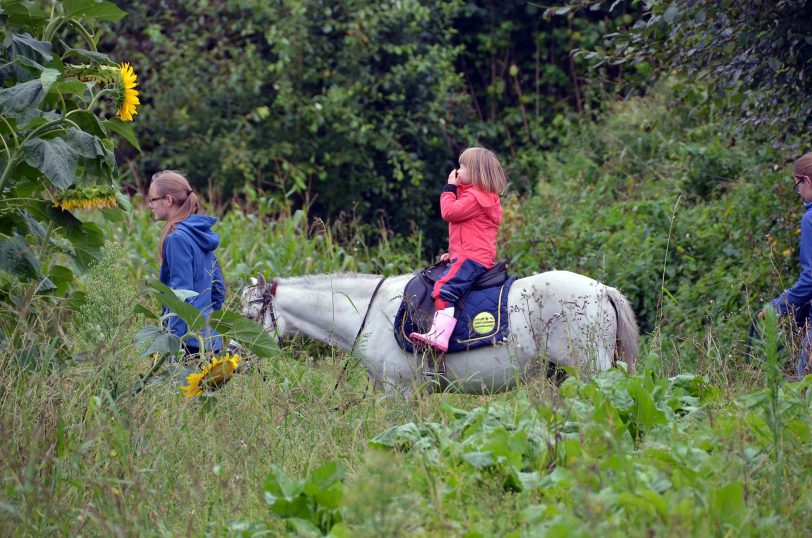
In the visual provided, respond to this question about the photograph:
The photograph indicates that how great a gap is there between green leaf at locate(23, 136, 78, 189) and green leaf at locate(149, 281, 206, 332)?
1.91 ft

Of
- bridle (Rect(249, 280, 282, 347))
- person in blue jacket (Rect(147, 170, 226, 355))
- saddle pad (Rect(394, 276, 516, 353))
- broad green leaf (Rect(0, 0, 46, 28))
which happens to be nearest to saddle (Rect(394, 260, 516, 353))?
saddle pad (Rect(394, 276, 516, 353))

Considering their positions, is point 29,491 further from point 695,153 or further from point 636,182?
point 636,182

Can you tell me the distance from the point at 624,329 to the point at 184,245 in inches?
96.4

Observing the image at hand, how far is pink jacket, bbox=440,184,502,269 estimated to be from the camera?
5.68m

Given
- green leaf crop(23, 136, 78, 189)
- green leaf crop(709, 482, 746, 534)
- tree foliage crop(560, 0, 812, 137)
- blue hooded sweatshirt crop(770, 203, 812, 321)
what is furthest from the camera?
tree foliage crop(560, 0, 812, 137)

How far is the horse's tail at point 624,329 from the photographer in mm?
5430

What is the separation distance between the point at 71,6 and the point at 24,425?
1.83 metres

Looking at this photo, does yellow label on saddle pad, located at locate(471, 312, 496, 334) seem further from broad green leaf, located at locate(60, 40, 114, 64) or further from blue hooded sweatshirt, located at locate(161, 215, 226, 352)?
broad green leaf, located at locate(60, 40, 114, 64)

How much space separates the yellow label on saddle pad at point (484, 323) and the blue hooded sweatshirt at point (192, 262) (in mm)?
1418

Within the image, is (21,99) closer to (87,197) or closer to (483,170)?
(87,197)

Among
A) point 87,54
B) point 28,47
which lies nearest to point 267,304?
point 87,54

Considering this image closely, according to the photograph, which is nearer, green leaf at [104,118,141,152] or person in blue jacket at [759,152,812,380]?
green leaf at [104,118,141,152]

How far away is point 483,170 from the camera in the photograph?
574 cm

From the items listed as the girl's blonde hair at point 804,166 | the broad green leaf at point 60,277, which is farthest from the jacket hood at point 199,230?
the girl's blonde hair at point 804,166
